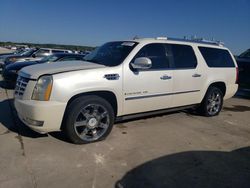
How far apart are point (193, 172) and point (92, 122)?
176 cm

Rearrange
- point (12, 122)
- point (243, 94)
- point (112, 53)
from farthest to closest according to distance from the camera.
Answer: point (243, 94), point (12, 122), point (112, 53)

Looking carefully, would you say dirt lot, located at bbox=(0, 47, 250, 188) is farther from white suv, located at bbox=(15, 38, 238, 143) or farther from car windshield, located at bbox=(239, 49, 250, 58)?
car windshield, located at bbox=(239, 49, 250, 58)

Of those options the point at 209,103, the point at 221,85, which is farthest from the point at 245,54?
the point at 209,103

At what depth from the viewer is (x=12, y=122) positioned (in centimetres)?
516

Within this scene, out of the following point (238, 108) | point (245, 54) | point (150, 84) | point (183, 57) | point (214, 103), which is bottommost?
point (238, 108)

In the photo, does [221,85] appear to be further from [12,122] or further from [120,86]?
[12,122]

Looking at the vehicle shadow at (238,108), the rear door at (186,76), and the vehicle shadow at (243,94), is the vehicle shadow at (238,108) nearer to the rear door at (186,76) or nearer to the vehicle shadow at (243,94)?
the vehicle shadow at (243,94)

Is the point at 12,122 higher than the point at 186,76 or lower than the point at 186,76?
lower

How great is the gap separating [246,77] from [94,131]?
706 centimetres

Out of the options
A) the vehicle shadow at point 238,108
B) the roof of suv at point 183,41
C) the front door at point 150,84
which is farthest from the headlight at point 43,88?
the vehicle shadow at point 238,108

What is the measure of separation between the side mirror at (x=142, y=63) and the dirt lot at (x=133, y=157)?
1258mm

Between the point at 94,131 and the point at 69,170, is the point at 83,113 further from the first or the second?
the point at 69,170

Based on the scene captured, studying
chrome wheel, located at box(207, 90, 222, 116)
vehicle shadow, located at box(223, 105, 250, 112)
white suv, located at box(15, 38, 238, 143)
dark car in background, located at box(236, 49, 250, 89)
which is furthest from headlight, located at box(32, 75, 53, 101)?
dark car in background, located at box(236, 49, 250, 89)

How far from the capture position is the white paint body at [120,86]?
377cm
